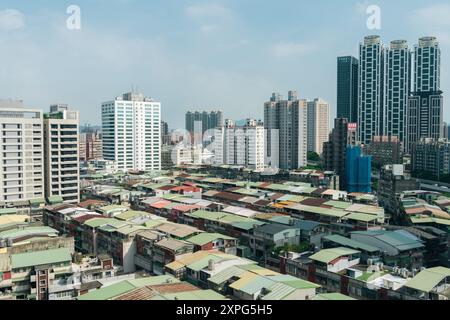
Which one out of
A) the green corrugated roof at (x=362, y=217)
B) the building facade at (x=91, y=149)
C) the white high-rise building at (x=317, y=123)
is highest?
the white high-rise building at (x=317, y=123)

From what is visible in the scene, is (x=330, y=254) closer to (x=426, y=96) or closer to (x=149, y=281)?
(x=149, y=281)

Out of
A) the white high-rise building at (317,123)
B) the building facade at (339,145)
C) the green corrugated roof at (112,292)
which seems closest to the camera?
the green corrugated roof at (112,292)

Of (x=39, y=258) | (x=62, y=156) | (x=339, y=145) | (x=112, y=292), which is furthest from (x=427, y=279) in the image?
(x=339, y=145)

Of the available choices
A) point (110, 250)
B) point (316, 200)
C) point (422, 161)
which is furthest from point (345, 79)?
point (110, 250)

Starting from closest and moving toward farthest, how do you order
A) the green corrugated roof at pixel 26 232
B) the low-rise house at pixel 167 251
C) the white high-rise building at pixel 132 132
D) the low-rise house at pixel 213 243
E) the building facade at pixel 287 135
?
the low-rise house at pixel 167 251 → the low-rise house at pixel 213 243 → the green corrugated roof at pixel 26 232 → the white high-rise building at pixel 132 132 → the building facade at pixel 287 135

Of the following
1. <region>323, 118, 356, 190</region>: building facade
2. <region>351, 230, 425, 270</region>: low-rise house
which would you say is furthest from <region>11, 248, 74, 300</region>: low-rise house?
<region>323, 118, 356, 190</region>: building facade

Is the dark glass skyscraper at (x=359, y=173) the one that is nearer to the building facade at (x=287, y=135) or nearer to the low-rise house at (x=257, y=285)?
the building facade at (x=287, y=135)

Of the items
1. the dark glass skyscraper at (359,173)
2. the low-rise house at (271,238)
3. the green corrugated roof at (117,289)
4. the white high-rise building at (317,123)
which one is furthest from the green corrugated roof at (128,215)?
the white high-rise building at (317,123)
